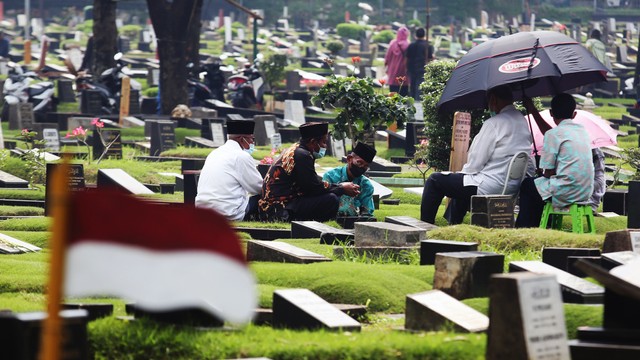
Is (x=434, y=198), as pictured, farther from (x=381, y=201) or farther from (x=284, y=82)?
(x=284, y=82)

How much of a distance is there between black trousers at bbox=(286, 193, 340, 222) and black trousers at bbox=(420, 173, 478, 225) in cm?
82

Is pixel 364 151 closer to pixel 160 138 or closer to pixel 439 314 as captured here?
pixel 439 314

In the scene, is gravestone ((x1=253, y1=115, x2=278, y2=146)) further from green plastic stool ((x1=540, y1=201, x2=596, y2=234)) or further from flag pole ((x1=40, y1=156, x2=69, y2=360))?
flag pole ((x1=40, y1=156, x2=69, y2=360))

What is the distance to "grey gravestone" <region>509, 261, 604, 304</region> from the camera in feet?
29.9

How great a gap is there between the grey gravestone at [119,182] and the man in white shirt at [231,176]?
1.56m

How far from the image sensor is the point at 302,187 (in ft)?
46.8

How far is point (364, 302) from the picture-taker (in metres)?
9.80

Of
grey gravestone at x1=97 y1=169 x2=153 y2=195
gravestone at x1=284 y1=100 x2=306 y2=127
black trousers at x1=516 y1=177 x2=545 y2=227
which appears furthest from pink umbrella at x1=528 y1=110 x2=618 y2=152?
gravestone at x1=284 y1=100 x2=306 y2=127

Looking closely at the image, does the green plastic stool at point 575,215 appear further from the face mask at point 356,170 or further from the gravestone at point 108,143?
the gravestone at point 108,143

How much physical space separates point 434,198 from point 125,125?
15.3m

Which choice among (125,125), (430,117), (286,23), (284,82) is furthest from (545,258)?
(286,23)

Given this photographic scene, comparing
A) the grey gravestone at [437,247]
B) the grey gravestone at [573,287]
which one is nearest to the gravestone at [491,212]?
the grey gravestone at [437,247]

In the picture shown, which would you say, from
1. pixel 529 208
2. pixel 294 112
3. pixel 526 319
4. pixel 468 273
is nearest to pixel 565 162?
pixel 529 208

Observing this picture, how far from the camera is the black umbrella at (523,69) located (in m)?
14.1
